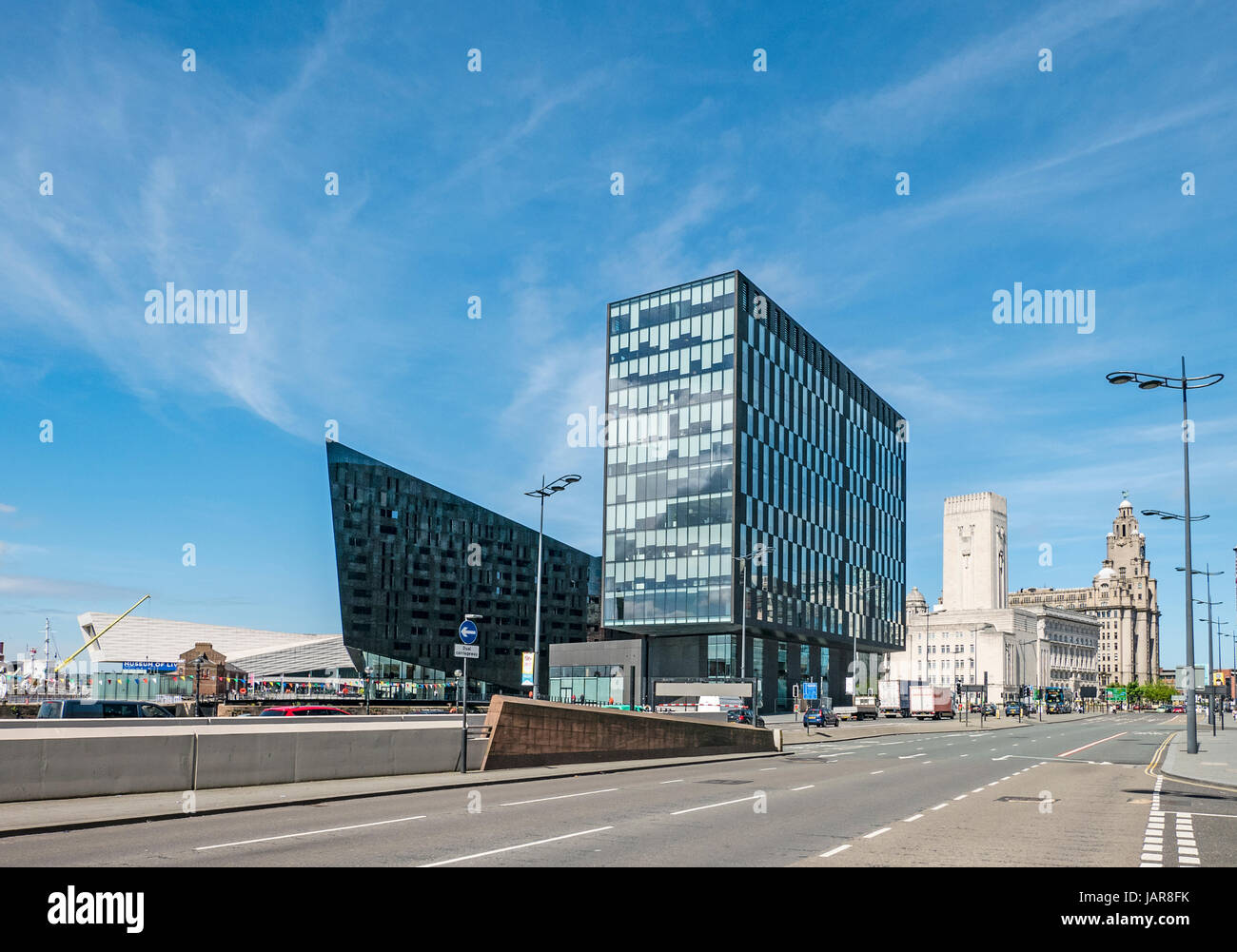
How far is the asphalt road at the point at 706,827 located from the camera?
1284 centimetres

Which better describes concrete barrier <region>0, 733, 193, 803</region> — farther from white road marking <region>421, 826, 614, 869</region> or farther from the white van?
the white van

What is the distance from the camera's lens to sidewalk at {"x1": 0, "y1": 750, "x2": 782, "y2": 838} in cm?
1554

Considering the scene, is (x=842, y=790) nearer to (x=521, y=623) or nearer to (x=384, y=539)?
(x=384, y=539)

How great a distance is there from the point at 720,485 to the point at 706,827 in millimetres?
75302

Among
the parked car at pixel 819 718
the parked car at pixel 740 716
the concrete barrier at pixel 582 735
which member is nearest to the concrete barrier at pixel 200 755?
the concrete barrier at pixel 582 735

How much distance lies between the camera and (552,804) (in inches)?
760

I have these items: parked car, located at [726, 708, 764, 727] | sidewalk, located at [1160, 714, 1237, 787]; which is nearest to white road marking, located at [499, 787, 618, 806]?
sidewalk, located at [1160, 714, 1237, 787]

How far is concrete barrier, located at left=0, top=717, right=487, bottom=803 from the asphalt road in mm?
2650

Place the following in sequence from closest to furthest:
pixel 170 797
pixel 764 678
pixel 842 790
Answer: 1. pixel 170 797
2. pixel 842 790
3. pixel 764 678

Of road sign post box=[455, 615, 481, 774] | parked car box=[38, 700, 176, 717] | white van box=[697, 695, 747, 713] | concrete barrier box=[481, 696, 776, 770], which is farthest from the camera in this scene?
white van box=[697, 695, 747, 713]

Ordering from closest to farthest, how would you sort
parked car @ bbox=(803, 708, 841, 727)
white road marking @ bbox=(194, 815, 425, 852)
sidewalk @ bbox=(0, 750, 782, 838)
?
1. white road marking @ bbox=(194, 815, 425, 852)
2. sidewalk @ bbox=(0, 750, 782, 838)
3. parked car @ bbox=(803, 708, 841, 727)
